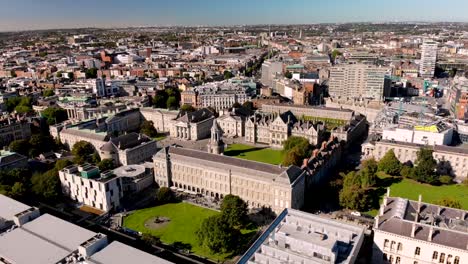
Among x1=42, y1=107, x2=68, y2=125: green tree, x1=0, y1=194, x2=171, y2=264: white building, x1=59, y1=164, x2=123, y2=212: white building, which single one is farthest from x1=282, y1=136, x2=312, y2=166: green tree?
x1=42, y1=107, x2=68, y2=125: green tree

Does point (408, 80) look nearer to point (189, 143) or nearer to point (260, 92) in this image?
point (260, 92)

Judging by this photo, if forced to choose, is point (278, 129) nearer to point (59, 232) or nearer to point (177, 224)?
point (177, 224)

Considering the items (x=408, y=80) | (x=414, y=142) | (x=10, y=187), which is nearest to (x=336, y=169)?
(x=414, y=142)

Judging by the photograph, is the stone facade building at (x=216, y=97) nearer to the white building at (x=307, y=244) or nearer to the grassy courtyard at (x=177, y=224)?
the grassy courtyard at (x=177, y=224)

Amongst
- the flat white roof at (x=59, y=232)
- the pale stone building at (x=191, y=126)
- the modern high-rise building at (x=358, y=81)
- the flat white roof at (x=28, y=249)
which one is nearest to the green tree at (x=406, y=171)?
the pale stone building at (x=191, y=126)

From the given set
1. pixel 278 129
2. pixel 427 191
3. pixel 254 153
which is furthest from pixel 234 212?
pixel 278 129
